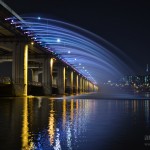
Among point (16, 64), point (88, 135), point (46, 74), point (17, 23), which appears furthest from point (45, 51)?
point (88, 135)

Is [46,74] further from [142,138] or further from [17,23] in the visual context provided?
[142,138]

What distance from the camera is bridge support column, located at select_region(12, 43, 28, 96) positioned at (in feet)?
225

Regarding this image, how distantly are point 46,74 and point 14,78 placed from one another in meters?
31.4

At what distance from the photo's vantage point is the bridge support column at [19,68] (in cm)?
6862

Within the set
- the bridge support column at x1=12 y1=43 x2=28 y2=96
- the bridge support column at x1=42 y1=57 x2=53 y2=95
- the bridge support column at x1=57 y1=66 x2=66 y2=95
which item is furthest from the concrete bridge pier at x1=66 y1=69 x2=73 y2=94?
the bridge support column at x1=12 y1=43 x2=28 y2=96

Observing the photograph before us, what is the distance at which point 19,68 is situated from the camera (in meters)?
70.2

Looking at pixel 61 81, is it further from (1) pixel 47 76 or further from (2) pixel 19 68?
(2) pixel 19 68

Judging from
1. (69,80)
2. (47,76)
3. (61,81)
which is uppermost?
(47,76)

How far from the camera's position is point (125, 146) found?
39.7 ft

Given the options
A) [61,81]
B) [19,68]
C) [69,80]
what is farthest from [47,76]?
[69,80]

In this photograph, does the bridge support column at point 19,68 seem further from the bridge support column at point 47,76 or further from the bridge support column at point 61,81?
the bridge support column at point 61,81

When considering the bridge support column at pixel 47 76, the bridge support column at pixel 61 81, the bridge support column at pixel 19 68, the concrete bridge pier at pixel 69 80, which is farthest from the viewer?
the concrete bridge pier at pixel 69 80

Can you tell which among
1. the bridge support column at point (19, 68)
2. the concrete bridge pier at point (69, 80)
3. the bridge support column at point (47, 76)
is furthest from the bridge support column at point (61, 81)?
the bridge support column at point (19, 68)

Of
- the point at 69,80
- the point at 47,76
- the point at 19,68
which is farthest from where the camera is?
the point at 69,80
